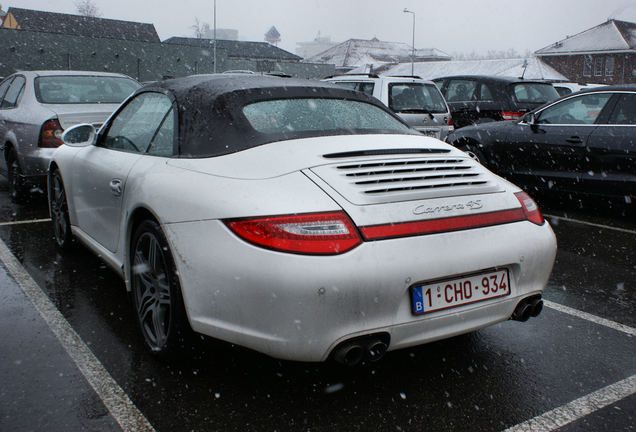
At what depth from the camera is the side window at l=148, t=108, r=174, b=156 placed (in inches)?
128

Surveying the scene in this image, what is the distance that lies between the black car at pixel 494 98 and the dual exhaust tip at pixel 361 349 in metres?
9.91

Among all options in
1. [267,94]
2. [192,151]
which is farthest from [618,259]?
[192,151]

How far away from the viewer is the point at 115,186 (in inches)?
136

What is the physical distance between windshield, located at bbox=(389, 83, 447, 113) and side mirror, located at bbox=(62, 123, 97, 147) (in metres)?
6.36

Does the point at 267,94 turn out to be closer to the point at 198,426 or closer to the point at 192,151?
the point at 192,151

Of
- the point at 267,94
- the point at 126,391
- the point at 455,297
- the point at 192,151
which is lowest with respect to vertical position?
the point at 126,391

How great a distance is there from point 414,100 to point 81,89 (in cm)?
531

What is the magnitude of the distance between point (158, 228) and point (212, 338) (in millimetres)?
604

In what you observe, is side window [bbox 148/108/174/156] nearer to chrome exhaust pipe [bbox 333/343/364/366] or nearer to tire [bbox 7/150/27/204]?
chrome exhaust pipe [bbox 333/343/364/366]

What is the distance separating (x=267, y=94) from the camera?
11.0ft

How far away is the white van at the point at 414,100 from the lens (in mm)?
9898

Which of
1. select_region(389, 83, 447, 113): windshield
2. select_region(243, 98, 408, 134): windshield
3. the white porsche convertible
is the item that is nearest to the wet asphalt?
the white porsche convertible

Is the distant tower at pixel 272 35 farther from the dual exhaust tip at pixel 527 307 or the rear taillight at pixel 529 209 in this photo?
the dual exhaust tip at pixel 527 307

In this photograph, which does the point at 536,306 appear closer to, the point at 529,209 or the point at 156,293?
the point at 529,209
